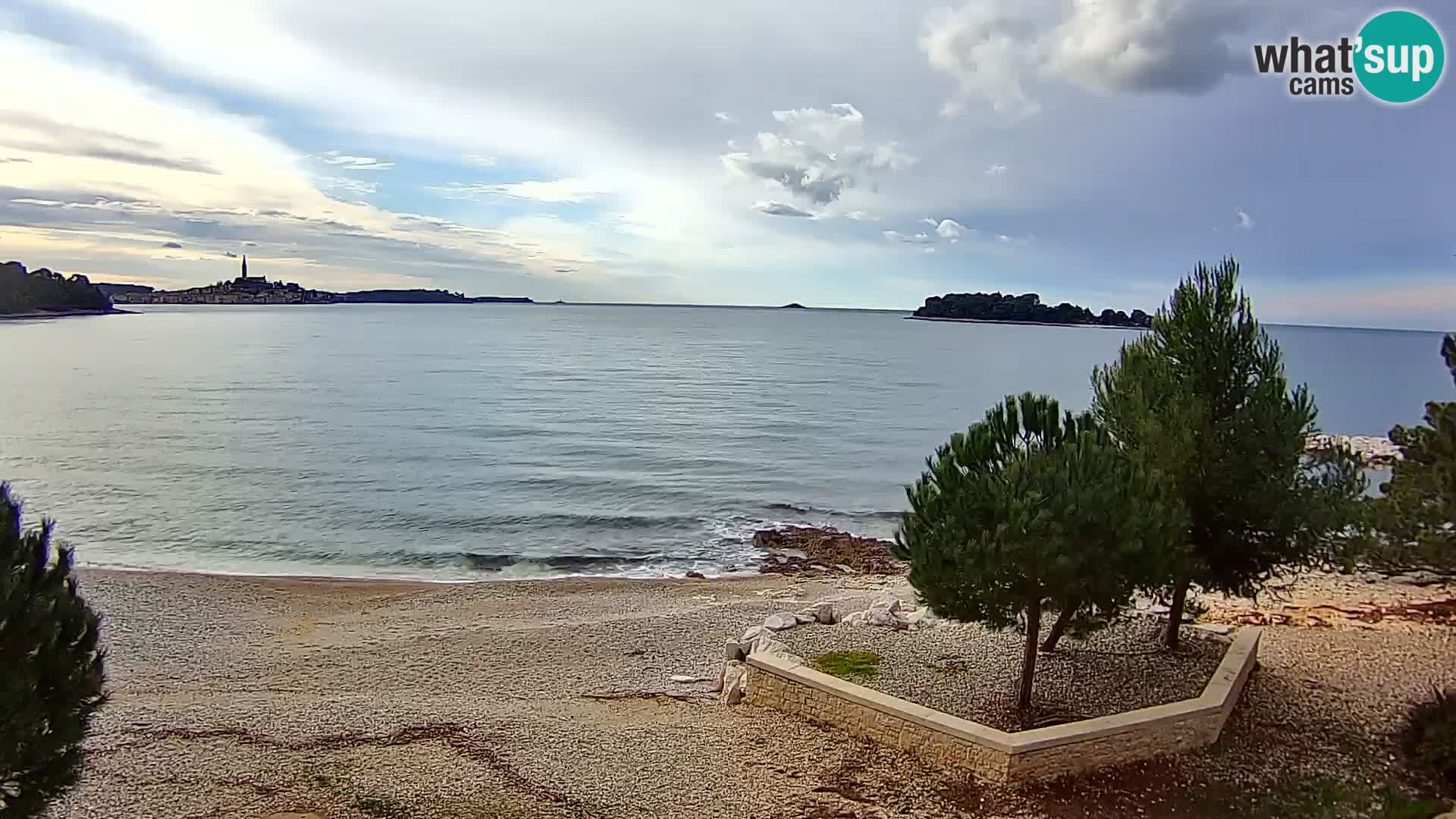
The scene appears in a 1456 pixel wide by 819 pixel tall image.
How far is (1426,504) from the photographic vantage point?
9.72 m

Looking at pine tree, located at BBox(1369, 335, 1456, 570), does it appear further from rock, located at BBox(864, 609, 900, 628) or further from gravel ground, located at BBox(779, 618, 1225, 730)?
rock, located at BBox(864, 609, 900, 628)

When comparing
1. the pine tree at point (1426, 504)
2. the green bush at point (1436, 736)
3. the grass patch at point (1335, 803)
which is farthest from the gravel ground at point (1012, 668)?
the pine tree at point (1426, 504)

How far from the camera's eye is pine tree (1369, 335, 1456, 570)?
342 inches

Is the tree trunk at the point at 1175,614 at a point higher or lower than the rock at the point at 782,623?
higher

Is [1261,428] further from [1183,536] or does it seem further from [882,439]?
[882,439]

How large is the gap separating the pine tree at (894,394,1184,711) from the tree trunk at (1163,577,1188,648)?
1.80 metres

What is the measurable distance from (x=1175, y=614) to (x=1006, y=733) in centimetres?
342

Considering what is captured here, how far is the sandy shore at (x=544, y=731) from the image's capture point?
7387 mm

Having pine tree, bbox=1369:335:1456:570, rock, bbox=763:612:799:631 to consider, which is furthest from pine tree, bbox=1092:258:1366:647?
rock, bbox=763:612:799:631

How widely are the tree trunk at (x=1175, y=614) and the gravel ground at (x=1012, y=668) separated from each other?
15 cm

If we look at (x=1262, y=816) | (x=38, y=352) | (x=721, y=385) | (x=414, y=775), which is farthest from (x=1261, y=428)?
(x=38, y=352)

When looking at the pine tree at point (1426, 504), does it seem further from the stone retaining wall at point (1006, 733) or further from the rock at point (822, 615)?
the rock at point (822, 615)

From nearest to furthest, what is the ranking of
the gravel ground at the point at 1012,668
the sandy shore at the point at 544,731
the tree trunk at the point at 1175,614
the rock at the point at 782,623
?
the sandy shore at the point at 544,731
the gravel ground at the point at 1012,668
the tree trunk at the point at 1175,614
the rock at the point at 782,623

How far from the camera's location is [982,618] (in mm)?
7883
